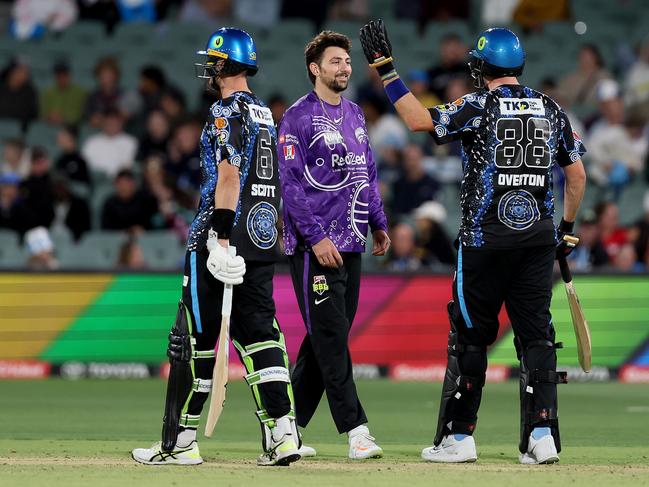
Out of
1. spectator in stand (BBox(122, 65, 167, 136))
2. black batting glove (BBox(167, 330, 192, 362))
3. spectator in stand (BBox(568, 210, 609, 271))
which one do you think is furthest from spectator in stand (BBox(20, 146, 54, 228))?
black batting glove (BBox(167, 330, 192, 362))

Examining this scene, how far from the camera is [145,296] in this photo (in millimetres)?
14859

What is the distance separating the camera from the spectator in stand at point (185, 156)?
1817 centimetres

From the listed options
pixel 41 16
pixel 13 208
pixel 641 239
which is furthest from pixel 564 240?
pixel 41 16

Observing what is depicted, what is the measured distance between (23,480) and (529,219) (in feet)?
10.4

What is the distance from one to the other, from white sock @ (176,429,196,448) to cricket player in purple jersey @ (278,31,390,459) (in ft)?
2.86

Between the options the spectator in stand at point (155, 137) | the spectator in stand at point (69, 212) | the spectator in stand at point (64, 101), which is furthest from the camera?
the spectator in stand at point (64, 101)

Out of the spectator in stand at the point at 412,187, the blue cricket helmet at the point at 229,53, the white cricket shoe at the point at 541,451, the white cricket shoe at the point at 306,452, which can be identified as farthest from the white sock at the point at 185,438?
the spectator in stand at the point at 412,187

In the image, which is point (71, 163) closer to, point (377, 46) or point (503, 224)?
point (377, 46)

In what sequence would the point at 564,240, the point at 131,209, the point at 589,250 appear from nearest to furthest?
the point at 564,240 → the point at 589,250 → the point at 131,209

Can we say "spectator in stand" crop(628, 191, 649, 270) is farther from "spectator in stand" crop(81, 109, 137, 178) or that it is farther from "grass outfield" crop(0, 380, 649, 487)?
"spectator in stand" crop(81, 109, 137, 178)

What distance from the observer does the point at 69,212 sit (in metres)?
17.6

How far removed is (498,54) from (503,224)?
0.98 metres

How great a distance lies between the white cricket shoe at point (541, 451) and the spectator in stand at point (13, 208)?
10.2 metres

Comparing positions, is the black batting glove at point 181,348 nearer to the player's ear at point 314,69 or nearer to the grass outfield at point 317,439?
the grass outfield at point 317,439
